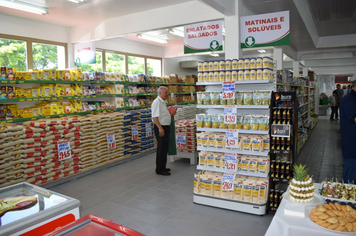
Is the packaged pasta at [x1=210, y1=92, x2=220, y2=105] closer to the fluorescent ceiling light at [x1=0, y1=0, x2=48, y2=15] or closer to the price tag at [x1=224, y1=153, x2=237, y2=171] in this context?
the price tag at [x1=224, y1=153, x2=237, y2=171]

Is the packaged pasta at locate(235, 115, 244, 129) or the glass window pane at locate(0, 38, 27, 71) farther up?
the glass window pane at locate(0, 38, 27, 71)

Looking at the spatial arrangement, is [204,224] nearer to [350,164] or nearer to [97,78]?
[350,164]

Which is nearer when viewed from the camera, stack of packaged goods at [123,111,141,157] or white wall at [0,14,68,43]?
white wall at [0,14,68,43]

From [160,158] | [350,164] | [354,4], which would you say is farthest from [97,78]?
[354,4]

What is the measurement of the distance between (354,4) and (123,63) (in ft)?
27.7

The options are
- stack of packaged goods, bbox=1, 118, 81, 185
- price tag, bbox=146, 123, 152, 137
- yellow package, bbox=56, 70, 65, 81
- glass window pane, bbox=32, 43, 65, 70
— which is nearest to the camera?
stack of packaged goods, bbox=1, 118, 81, 185

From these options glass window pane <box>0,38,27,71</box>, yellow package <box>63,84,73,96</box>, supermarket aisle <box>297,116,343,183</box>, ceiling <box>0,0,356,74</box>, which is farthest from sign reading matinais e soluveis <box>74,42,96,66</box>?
supermarket aisle <box>297,116,343,183</box>

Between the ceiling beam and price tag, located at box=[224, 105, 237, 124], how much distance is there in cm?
187

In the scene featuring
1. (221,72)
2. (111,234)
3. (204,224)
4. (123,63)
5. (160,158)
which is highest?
(123,63)

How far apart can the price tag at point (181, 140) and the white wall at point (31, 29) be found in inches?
193

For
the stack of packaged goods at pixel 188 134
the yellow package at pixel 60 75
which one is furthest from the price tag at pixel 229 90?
the yellow package at pixel 60 75

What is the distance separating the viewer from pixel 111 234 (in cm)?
163

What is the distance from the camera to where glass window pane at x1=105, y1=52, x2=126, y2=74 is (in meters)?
10.6

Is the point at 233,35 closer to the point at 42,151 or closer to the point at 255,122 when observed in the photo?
the point at 255,122
